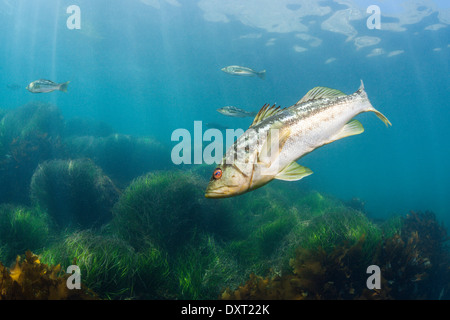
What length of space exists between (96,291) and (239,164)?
10.4 ft

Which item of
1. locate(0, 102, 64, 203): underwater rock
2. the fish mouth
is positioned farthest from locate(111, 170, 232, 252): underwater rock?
locate(0, 102, 64, 203): underwater rock

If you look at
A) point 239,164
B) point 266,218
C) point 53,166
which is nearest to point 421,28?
point 266,218

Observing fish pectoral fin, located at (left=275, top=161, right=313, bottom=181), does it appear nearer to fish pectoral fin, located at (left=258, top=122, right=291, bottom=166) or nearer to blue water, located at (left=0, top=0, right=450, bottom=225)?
fish pectoral fin, located at (left=258, top=122, right=291, bottom=166)

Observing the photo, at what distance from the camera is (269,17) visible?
23141 mm

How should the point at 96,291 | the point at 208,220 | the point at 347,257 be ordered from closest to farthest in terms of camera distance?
1. the point at 96,291
2. the point at 347,257
3. the point at 208,220

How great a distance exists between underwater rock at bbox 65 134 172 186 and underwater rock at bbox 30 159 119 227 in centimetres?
440

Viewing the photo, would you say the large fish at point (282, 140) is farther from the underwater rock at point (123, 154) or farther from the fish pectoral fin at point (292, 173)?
the underwater rock at point (123, 154)

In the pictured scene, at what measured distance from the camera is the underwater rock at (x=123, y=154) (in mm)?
12219

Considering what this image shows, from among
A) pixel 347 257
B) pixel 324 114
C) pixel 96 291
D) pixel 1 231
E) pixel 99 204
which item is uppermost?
pixel 324 114

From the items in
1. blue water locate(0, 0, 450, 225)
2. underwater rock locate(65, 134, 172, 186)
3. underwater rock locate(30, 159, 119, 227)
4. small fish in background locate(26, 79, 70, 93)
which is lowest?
underwater rock locate(30, 159, 119, 227)

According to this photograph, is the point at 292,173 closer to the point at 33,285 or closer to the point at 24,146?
the point at 33,285

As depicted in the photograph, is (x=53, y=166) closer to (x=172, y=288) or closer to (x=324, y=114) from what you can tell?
(x=172, y=288)

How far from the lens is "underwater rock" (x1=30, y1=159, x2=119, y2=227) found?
668 cm

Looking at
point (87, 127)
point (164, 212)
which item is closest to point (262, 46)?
point (87, 127)
